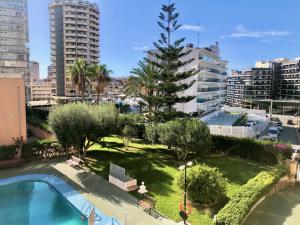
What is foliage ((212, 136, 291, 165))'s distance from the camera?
1883cm

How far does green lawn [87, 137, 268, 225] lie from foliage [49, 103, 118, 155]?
227 centimetres

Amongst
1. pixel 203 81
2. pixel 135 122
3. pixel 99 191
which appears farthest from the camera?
pixel 203 81

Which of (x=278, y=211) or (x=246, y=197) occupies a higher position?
(x=246, y=197)

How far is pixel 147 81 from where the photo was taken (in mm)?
26812

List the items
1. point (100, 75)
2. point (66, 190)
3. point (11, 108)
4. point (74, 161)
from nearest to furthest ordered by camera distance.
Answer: point (66, 190), point (74, 161), point (11, 108), point (100, 75)

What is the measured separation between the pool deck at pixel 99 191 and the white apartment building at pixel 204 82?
964 inches

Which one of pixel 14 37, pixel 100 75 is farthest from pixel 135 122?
pixel 14 37

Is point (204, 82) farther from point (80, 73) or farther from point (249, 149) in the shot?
point (249, 149)

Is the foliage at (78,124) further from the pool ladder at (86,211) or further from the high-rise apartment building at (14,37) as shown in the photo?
the high-rise apartment building at (14,37)

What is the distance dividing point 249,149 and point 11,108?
63.8 ft

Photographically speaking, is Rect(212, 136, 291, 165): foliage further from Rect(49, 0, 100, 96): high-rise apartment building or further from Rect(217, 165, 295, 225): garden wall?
Rect(49, 0, 100, 96): high-rise apartment building

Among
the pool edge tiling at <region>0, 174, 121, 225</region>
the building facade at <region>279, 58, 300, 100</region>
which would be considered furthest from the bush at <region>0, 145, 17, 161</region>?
the building facade at <region>279, 58, 300, 100</region>

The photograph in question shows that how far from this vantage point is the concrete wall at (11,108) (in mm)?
20297

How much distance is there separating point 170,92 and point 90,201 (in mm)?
14731
